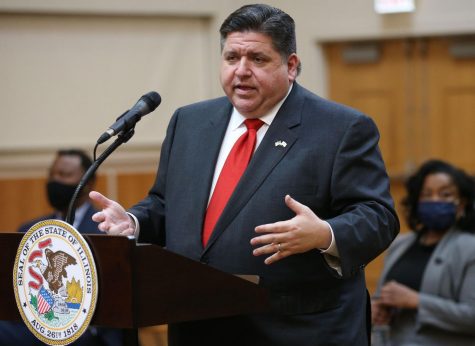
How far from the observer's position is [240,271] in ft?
7.80

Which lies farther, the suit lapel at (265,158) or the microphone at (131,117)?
the suit lapel at (265,158)

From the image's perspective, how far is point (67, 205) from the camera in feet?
15.5

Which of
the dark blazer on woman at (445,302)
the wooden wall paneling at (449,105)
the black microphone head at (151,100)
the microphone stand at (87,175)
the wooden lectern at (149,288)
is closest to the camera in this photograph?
the wooden lectern at (149,288)

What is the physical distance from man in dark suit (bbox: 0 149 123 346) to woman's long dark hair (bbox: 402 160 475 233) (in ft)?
4.92

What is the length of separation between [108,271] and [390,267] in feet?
8.08

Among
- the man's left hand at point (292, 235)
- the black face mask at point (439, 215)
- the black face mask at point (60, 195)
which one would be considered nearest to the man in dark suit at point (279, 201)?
the man's left hand at point (292, 235)

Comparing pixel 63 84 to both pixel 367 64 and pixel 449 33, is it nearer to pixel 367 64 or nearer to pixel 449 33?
pixel 367 64

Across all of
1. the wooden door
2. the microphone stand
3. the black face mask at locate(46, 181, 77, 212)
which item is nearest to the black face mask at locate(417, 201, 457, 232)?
the black face mask at locate(46, 181, 77, 212)

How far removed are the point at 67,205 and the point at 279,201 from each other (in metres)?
2.56

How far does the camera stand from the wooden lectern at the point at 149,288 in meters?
1.93

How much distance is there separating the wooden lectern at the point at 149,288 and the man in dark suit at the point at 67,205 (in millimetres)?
1530

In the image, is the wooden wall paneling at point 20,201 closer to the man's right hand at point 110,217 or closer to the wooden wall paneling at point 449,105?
the wooden wall paneling at point 449,105

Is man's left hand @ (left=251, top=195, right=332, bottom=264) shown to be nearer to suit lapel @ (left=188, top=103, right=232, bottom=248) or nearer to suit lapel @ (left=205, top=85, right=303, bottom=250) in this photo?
suit lapel @ (left=205, top=85, right=303, bottom=250)

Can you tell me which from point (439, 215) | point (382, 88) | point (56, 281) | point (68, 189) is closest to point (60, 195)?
point (68, 189)
